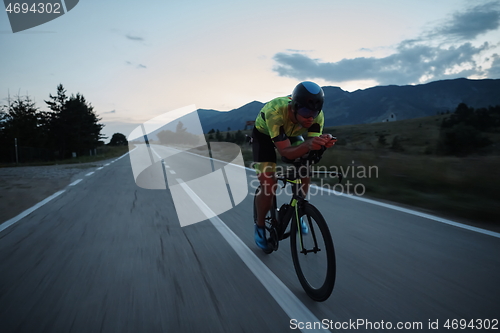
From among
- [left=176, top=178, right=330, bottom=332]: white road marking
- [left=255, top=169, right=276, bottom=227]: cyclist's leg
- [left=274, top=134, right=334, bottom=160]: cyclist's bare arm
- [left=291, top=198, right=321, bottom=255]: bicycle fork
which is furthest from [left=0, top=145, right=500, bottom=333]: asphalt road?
[left=274, top=134, right=334, bottom=160]: cyclist's bare arm

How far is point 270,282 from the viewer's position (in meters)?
3.21

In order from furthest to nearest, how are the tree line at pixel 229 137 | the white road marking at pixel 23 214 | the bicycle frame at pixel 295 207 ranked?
the tree line at pixel 229 137 → the white road marking at pixel 23 214 → the bicycle frame at pixel 295 207

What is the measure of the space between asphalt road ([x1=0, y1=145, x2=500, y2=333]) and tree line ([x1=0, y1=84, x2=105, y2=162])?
51.4 meters

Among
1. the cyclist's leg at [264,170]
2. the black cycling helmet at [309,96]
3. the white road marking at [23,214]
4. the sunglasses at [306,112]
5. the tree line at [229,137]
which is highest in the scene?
the tree line at [229,137]

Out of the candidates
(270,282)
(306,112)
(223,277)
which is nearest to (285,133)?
(306,112)

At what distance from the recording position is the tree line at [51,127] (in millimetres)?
51625

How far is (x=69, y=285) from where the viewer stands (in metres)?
3.18

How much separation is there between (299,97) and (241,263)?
186cm

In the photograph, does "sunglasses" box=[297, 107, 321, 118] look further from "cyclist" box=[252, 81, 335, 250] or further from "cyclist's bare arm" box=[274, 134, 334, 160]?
"cyclist's bare arm" box=[274, 134, 334, 160]

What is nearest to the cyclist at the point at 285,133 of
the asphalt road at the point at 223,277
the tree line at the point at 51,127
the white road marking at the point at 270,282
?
the white road marking at the point at 270,282

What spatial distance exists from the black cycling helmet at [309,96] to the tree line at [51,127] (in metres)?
53.7

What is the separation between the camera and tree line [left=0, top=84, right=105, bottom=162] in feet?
169

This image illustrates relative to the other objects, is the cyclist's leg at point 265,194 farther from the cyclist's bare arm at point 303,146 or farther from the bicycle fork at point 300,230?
→ the cyclist's bare arm at point 303,146

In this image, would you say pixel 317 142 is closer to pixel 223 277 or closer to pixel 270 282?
pixel 270 282
